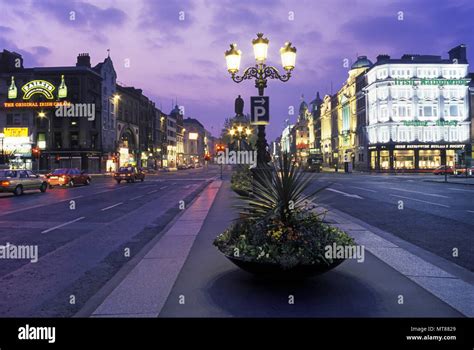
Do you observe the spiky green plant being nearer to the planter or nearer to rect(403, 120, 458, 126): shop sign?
the planter

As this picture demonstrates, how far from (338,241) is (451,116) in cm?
6720

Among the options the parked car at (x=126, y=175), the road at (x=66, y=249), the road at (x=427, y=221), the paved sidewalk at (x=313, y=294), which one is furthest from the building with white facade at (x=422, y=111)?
the paved sidewalk at (x=313, y=294)

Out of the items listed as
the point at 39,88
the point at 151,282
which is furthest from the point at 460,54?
the point at 151,282

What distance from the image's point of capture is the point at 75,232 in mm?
10180

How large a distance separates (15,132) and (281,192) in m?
59.0

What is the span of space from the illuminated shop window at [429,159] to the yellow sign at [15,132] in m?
63.8

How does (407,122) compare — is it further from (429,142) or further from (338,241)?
(338,241)

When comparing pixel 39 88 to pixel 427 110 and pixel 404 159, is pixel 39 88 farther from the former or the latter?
pixel 427 110

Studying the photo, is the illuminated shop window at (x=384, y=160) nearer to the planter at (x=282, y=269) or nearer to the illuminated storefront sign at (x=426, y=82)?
the illuminated storefront sign at (x=426, y=82)

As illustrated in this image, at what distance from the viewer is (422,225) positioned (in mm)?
10867

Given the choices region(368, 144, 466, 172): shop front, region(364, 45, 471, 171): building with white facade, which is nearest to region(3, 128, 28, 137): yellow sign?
region(368, 144, 466, 172): shop front

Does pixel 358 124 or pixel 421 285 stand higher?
pixel 358 124
